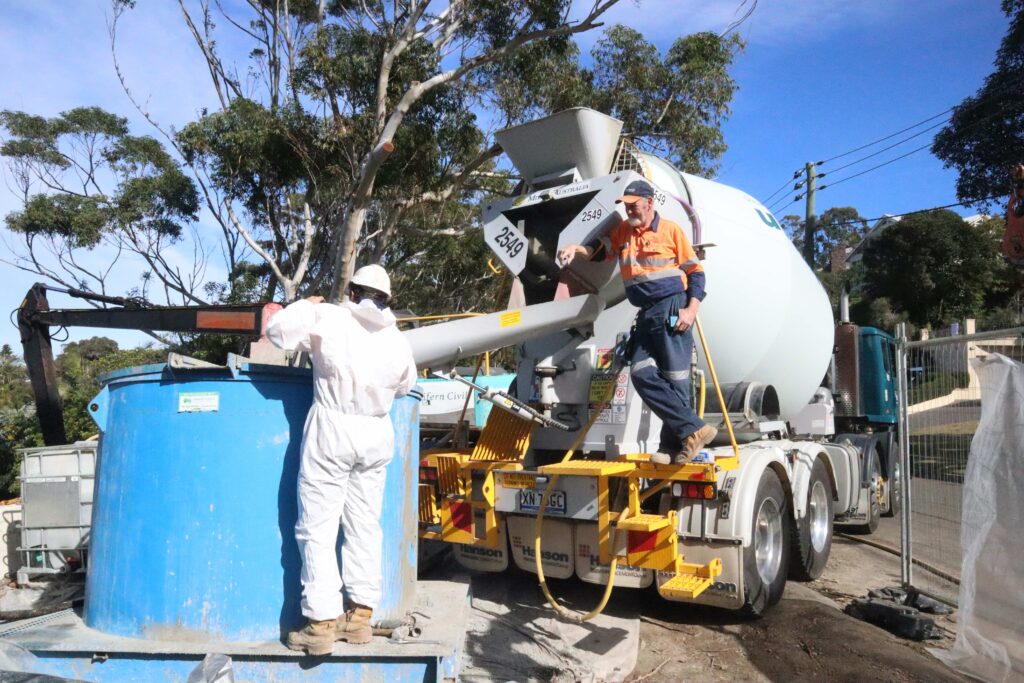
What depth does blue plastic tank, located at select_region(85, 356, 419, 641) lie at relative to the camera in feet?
10.8

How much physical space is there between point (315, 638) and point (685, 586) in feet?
8.12

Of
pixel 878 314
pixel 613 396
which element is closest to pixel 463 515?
pixel 613 396

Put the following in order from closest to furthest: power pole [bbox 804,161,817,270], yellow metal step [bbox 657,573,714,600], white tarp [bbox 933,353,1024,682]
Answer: white tarp [bbox 933,353,1024,682], yellow metal step [bbox 657,573,714,600], power pole [bbox 804,161,817,270]

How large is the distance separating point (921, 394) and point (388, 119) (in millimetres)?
10609

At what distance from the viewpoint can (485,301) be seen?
2172 cm

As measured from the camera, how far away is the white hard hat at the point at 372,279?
3.71m

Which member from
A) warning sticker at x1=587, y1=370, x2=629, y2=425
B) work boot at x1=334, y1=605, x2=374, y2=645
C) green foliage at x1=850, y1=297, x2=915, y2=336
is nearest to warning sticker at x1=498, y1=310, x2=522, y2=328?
warning sticker at x1=587, y1=370, x2=629, y2=425

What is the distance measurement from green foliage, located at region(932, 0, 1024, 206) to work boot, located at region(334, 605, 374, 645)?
60.6 ft

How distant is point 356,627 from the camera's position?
Result: 3.34m

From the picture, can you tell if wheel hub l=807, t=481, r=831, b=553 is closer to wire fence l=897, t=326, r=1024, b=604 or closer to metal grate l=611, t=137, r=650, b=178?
wire fence l=897, t=326, r=1024, b=604

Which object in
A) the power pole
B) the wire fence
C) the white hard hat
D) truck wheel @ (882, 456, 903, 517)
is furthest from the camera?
the power pole

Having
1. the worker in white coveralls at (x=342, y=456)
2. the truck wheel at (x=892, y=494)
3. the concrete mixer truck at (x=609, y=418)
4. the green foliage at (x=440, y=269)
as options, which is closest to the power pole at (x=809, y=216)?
the green foliage at (x=440, y=269)

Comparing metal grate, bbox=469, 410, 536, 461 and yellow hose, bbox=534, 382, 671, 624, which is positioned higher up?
metal grate, bbox=469, 410, 536, 461

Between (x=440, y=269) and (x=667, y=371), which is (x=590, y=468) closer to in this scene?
(x=667, y=371)
